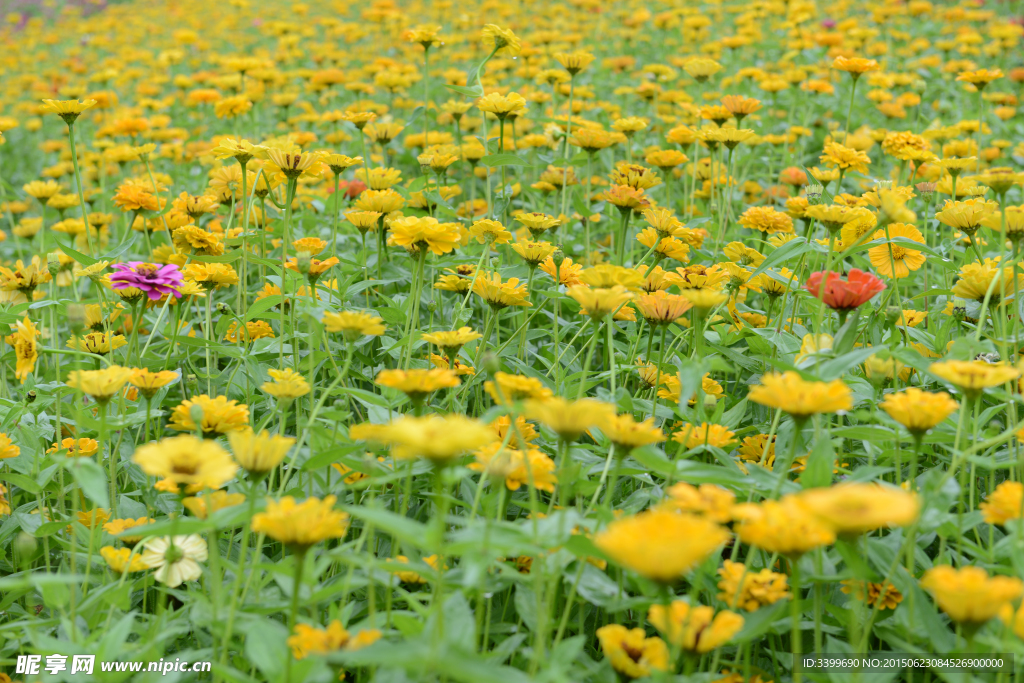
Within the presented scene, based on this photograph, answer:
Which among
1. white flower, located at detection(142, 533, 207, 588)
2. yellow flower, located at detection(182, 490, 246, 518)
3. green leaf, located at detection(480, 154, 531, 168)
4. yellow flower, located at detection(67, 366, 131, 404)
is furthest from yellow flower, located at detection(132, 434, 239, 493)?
green leaf, located at detection(480, 154, 531, 168)

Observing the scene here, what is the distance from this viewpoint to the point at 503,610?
4.20 ft

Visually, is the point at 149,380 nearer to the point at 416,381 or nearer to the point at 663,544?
the point at 416,381

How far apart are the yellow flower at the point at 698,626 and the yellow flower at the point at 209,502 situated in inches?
23.4

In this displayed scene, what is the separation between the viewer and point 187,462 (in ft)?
3.06

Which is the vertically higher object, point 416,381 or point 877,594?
point 416,381

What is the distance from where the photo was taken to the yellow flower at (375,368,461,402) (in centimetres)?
104

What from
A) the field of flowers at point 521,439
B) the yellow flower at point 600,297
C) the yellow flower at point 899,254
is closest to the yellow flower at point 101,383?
the field of flowers at point 521,439

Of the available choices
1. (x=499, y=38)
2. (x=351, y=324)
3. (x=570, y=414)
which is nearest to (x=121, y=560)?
(x=351, y=324)

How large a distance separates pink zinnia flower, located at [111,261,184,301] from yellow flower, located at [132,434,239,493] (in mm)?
614

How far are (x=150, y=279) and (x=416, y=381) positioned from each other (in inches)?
28.0

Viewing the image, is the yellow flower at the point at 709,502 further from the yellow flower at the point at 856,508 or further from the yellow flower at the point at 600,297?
the yellow flower at the point at 600,297

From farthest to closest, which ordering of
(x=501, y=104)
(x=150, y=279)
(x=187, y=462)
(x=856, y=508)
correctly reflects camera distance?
(x=501, y=104)
(x=150, y=279)
(x=187, y=462)
(x=856, y=508)

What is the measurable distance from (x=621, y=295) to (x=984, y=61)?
509 cm

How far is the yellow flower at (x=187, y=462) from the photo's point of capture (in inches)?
35.3
